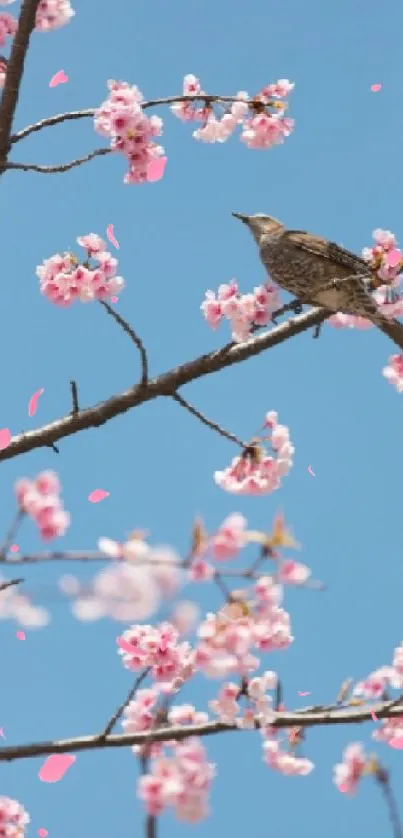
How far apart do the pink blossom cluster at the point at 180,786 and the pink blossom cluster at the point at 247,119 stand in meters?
4.61

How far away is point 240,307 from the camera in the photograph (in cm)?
573

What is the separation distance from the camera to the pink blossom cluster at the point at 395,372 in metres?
6.57

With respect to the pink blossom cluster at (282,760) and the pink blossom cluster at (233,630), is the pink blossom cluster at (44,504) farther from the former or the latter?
the pink blossom cluster at (282,760)

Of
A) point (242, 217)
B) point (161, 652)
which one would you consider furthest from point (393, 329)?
point (161, 652)

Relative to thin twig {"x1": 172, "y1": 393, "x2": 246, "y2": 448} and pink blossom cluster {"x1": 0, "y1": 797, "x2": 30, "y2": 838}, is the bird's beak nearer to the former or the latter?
thin twig {"x1": 172, "y1": 393, "x2": 246, "y2": 448}

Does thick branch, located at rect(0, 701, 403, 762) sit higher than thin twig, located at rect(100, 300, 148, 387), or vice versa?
thin twig, located at rect(100, 300, 148, 387)

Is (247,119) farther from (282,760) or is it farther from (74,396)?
(282,760)

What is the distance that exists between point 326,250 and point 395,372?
39.9 inches

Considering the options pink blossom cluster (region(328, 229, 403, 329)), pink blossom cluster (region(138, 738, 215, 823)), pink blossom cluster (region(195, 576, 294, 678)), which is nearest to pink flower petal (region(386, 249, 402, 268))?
pink blossom cluster (region(328, 229, 403, 329))

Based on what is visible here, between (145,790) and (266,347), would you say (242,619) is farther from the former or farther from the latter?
(266,347)

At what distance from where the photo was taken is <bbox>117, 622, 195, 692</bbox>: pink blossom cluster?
4992 mm

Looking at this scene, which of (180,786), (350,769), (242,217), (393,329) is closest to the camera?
(180,786)

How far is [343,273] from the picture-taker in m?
6.66

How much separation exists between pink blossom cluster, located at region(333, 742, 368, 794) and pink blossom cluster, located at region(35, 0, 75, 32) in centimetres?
462
